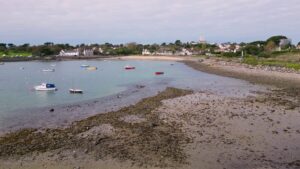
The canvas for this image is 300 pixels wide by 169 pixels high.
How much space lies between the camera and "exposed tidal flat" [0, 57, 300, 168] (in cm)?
1257

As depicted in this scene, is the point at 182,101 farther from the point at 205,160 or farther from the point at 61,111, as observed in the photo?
the point at 205,160

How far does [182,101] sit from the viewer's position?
27.8 m

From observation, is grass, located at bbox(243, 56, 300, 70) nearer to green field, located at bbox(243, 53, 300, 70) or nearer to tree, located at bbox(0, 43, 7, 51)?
green field, located at bbox(243, 53, 300, 70)

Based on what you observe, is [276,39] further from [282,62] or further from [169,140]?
[169,140]

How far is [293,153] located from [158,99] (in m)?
16.8

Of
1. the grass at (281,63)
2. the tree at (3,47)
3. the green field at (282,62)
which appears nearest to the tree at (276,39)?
the green field at (282,62)

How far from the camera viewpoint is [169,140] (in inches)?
603

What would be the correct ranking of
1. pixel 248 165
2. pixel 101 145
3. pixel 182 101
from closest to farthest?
pixel 248 165 < pixel 101 145 < pixel 182 101

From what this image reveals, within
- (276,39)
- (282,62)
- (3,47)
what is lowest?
(282,62)

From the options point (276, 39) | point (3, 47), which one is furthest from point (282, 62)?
point (3, 47)

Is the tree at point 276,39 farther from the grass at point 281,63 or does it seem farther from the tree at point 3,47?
the tree at point 3,47

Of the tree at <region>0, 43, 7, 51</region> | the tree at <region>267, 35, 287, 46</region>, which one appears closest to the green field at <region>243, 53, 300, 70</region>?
the tree at <region>267, 35, 287, 46</region>

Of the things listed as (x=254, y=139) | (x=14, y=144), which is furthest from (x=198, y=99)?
(x=14, y=144)

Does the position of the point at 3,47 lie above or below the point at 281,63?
above
